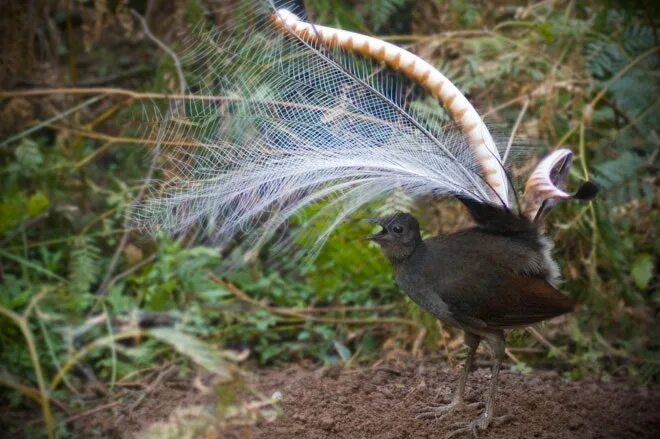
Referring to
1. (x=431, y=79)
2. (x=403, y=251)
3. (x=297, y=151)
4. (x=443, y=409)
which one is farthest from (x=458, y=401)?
(x=431, y=79)

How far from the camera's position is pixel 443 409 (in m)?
2.80

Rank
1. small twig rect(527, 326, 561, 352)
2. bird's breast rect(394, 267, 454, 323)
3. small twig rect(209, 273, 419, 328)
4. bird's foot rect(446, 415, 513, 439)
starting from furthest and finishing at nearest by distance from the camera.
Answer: small twig rect(209, 273, 419, 328) → small twig rect(527, 326, 561, 352) → bird's breast rect(394, 267, 454, 323) → bird's foot rect(446, 415, 513, 439)

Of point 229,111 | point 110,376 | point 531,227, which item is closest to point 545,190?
point 531,227

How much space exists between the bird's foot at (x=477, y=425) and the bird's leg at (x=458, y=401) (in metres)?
0.10

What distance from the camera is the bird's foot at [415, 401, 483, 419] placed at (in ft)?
9.11

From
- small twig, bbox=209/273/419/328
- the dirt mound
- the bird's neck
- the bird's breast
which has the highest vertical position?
the bird's neck

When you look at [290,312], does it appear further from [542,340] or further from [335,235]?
[542,340]

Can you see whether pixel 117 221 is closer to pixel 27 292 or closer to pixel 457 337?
pixel 27 292

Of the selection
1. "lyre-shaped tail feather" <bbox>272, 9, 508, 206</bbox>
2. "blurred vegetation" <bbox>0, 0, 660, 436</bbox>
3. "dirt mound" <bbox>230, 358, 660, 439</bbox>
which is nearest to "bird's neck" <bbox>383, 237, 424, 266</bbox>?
"lyre-shaped tail feather" <bbox>272, 9, 508, 206</bbox>

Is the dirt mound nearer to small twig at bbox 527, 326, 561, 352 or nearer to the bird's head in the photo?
small twig at bbox 527, 326, 561, 352

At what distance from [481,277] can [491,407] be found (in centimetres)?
42

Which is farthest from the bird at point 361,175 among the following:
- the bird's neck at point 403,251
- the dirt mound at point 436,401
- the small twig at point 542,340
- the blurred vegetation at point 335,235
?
the small twig at point 542,340

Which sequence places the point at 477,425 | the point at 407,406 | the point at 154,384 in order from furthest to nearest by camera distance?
the point at 154,384 → the point at 407,406 → the point at 477,425

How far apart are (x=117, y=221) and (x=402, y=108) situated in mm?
2402
